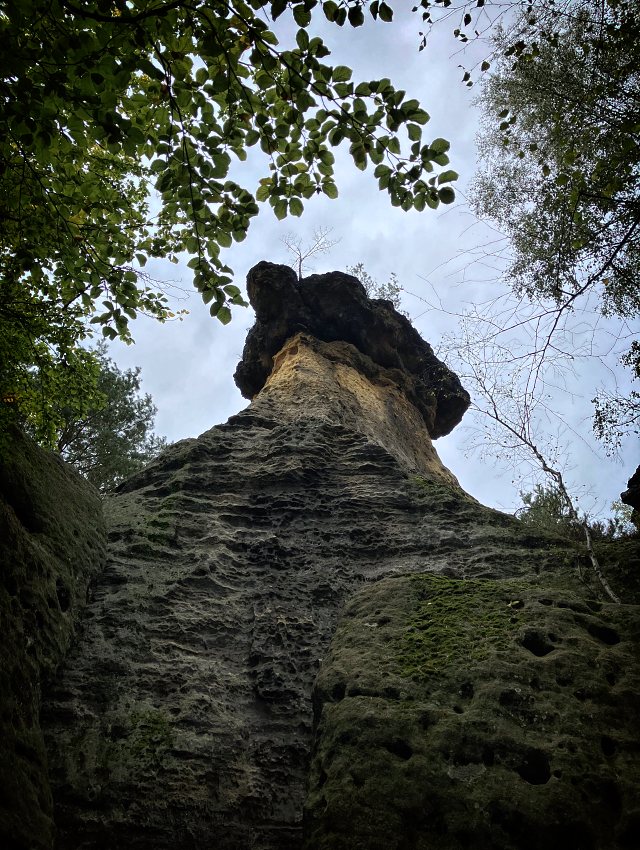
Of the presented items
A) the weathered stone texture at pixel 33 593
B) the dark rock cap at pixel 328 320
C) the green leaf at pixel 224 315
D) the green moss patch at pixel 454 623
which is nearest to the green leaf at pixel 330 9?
the green leaf at pixel 224 315

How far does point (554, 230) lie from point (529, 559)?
18.6 feet

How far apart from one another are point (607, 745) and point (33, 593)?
4594 mm

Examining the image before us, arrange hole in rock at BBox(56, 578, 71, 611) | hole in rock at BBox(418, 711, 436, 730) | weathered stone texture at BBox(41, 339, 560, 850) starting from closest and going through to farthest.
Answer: hole in rock at BBox(418, 711, 436, 730) → weathered stone texture at BBox(41, 339, 560, 850) → hole in rock at BBox(56, 578, 71, 611)

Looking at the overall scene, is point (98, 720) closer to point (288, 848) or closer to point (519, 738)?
point (288, 848)

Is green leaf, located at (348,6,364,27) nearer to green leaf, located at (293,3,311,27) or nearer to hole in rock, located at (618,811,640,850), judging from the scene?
green leaf, located at (293,3,311,27)

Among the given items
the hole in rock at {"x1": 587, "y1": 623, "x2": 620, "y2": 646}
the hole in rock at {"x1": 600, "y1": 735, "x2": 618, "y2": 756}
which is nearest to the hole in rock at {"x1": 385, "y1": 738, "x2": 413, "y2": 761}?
the hole in rock at {"x1": 600, "y1": 735, "x2": 618, "y2": 756}

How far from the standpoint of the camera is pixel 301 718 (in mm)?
5129

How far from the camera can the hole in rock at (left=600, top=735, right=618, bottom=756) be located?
341 centimetres

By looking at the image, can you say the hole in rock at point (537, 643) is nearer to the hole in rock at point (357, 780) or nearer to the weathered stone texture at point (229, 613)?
the hole in rock at point (357, 780)

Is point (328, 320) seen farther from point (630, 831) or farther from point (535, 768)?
point (630, 831)

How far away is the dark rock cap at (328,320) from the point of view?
56.6 ft

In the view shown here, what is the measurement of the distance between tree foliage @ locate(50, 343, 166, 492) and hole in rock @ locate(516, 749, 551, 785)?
17213mm

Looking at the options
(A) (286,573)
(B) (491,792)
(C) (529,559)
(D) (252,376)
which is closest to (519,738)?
(B) (491,792)

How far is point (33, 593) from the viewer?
4723 mm
